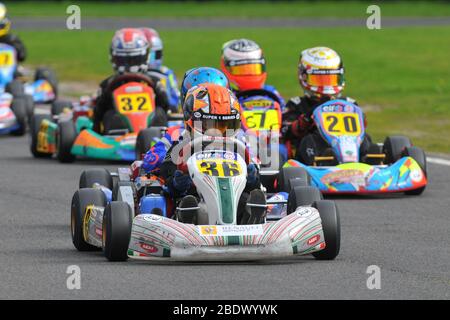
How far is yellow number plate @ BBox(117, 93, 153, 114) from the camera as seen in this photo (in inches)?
557

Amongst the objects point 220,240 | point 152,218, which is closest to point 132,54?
point 152,218

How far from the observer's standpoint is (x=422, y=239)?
30.6 ft

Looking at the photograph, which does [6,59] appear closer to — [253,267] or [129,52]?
[129,52]

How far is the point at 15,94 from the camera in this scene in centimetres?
1725

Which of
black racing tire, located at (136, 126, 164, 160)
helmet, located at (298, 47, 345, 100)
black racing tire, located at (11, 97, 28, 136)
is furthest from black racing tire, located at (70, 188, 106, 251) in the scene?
black racing tire, located at (11, 97, 28, 136)

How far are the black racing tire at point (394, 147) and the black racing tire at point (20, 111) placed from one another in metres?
5.16

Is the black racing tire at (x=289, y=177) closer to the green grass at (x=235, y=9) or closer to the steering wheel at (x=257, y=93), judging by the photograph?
the steering wheel at (x=257, y=93)

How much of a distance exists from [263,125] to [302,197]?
4196mm

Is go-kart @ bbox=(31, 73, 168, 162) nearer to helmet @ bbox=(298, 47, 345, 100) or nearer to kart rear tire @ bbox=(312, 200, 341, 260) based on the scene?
helmet @ bbox=(298, 47, 345, 100)

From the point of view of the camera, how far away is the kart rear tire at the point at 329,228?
8117 millimetres

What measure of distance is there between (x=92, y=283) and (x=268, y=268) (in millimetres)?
1013

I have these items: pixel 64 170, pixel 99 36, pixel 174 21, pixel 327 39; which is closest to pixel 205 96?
pixel 64 170

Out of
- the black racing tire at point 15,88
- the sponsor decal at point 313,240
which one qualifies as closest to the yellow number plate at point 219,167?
the sponsor decal at point 313,240

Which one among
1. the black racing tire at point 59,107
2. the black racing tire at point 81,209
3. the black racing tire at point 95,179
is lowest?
the black racing tire at point 59,107
